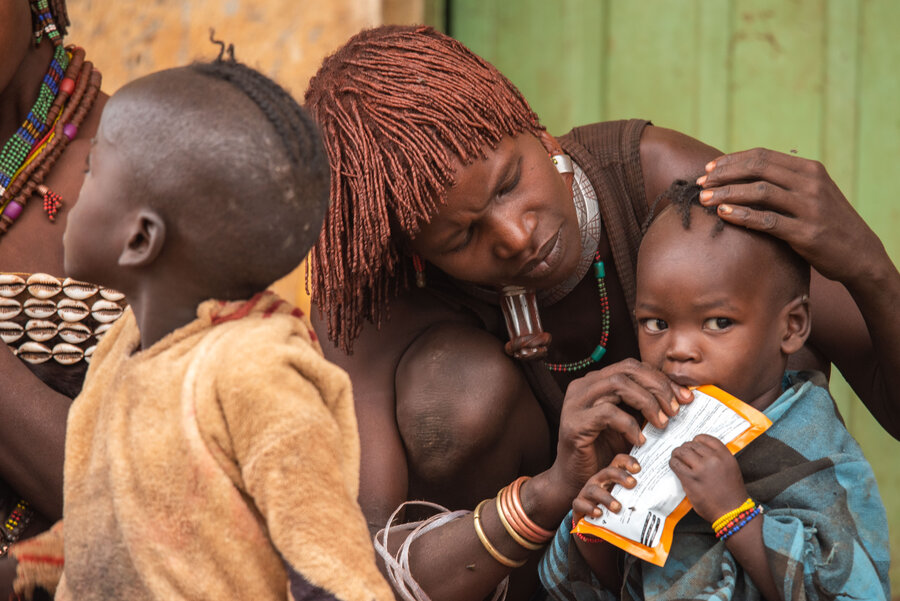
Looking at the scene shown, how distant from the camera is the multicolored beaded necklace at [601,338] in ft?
7.46

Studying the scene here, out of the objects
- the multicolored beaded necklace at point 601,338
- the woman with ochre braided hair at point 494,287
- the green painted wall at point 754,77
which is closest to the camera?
the woman with ochre braided hair at point 494,287

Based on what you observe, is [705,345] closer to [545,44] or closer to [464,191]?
[464,191]

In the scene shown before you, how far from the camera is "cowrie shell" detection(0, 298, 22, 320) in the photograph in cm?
212

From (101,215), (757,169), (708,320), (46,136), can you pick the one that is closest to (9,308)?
(46,136)

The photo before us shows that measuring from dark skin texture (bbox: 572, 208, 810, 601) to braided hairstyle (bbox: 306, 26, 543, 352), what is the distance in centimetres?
39

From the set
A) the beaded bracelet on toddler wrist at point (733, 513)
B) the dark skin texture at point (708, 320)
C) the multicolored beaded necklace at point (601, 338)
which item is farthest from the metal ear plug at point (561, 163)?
the beaded bracelet on toddler wrist at point (733, 513)

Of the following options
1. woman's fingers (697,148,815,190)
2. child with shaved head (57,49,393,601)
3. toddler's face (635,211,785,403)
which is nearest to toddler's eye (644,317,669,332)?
toddler's face (635,211,785,403)

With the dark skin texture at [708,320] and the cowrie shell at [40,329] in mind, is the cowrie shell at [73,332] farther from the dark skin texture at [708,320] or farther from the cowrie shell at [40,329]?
the dark skin texture at [708,320]

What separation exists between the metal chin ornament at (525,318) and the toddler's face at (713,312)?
1.03ft

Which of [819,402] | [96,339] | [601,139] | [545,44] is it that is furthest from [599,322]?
[545,44]

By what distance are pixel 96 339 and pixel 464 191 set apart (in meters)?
0.81

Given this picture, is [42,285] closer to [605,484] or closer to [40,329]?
[40,329]

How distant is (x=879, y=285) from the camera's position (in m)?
1.99

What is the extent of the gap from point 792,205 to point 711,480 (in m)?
0.51
